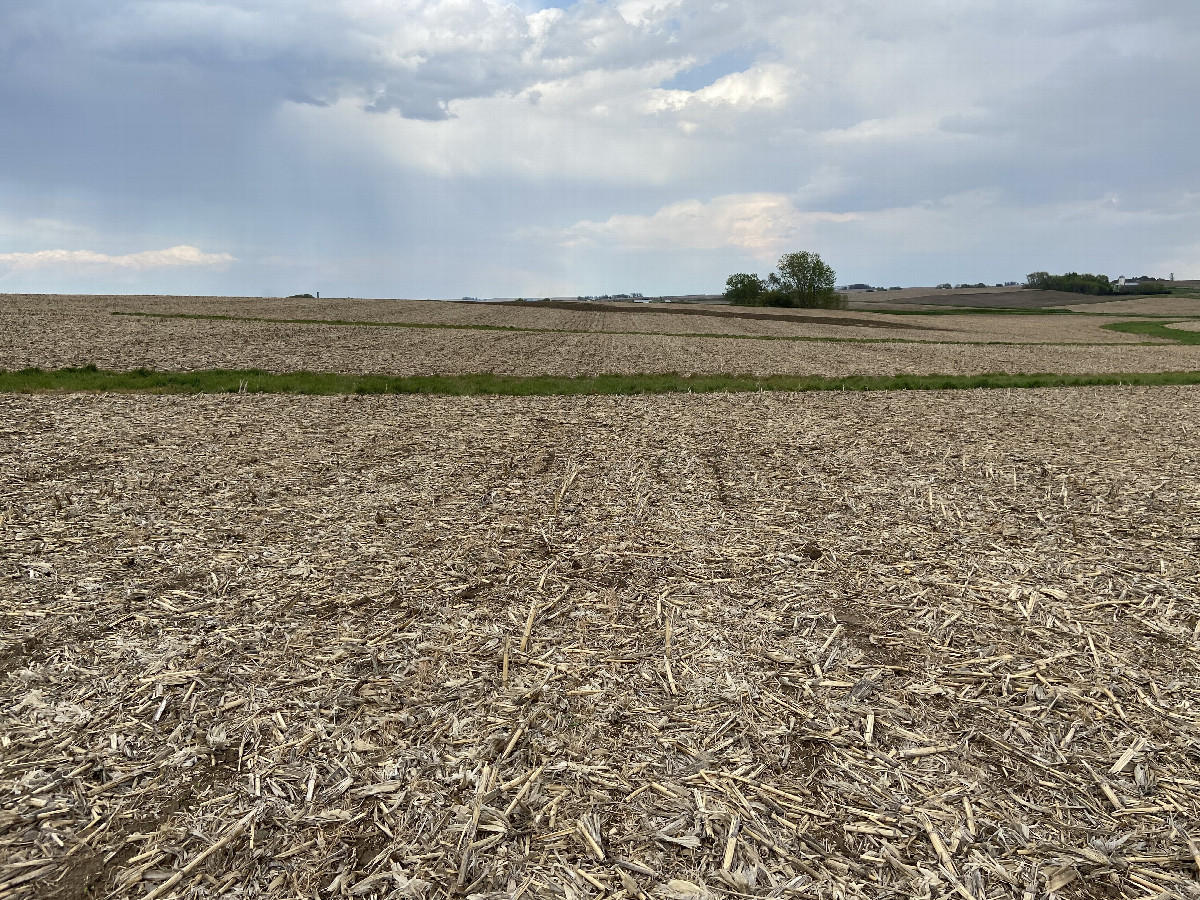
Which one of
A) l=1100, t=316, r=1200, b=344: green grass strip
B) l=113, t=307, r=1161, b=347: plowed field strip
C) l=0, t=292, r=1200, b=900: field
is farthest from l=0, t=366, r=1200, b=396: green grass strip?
l=1100, t=316, r=1200, b=344: green grass strip

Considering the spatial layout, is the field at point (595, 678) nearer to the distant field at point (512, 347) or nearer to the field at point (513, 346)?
the distant field at point (512, 347)

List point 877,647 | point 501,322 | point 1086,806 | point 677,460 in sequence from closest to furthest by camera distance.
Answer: point 1086,806 < point 877,647 < point 677,460 < point 501,322

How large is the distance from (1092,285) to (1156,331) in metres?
106

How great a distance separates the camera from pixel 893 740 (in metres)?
5.27

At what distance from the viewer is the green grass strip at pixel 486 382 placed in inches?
886

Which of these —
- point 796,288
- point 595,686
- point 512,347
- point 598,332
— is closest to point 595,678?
point 595,686

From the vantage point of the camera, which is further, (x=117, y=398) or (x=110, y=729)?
(x=117, y=398)

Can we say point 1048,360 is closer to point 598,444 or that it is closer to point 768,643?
point 598,444

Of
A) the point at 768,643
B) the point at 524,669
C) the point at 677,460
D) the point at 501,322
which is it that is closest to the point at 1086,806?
the point at 768,643

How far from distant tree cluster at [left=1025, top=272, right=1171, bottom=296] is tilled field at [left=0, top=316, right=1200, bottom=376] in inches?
5159

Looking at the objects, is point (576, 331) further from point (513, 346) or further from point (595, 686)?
point (595, 686)

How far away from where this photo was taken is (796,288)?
126m

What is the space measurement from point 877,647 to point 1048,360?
41.0m

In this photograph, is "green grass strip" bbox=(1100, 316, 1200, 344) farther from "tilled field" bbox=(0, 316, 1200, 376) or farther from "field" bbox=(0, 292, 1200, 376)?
"tilled field" bbox=(0, 316, 1200, 376)
